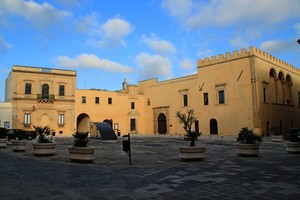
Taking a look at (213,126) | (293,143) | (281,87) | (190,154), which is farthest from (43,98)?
(293,143)

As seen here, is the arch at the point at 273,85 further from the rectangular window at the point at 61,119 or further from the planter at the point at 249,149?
the rectangular window at the point at 61,119

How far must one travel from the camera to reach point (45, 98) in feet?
131

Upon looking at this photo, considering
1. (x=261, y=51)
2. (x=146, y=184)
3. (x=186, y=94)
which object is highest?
(x=261, y=51)

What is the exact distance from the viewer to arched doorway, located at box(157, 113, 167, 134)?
44.9m

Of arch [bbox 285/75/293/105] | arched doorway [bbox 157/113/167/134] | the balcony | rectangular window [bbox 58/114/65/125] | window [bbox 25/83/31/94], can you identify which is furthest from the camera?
arched doorway [bbox 157/113/167/134]

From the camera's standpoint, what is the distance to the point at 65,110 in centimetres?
4109

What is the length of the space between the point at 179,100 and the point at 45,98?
20000 mm

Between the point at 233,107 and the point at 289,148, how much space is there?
67.0 feet

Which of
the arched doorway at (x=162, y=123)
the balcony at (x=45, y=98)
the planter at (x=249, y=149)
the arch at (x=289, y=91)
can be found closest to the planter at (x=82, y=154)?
the planter at (x=249, y=149)

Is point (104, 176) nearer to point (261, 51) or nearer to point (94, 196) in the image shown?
point (94, 196)

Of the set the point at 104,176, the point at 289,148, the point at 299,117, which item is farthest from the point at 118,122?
the point at 104,176

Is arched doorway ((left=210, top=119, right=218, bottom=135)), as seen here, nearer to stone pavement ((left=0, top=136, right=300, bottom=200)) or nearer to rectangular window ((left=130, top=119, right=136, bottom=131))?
rectangular window ((left=130, top=119, right=136, bottom=131))

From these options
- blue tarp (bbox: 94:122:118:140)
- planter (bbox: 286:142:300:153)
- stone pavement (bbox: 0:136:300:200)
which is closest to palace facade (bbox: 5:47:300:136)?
blue tarp (bbox: 94:122:118:140)

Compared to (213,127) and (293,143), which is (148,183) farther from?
(213,127)
